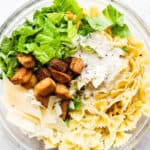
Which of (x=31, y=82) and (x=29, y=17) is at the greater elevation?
(x=29, y=17)

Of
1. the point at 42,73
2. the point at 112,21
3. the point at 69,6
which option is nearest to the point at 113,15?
the point at 112,21

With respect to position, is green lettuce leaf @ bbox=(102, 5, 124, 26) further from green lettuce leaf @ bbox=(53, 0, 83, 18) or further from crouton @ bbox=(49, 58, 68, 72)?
crouton @ bbox=(49, 58, 68, 72)

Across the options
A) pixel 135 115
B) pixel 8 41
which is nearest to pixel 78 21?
pixel 8 41

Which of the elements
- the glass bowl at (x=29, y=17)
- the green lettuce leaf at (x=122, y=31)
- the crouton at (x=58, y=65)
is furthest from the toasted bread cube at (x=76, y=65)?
the glass bowl at (x=29, y=17)

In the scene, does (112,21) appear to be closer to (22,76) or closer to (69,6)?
(69,6)

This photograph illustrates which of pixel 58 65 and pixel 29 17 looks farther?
pixel 29 17

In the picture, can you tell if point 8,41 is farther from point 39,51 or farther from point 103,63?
point 103,63

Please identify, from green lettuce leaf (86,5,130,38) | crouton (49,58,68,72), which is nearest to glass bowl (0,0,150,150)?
green lettuce leaf (86,5,130,38)
